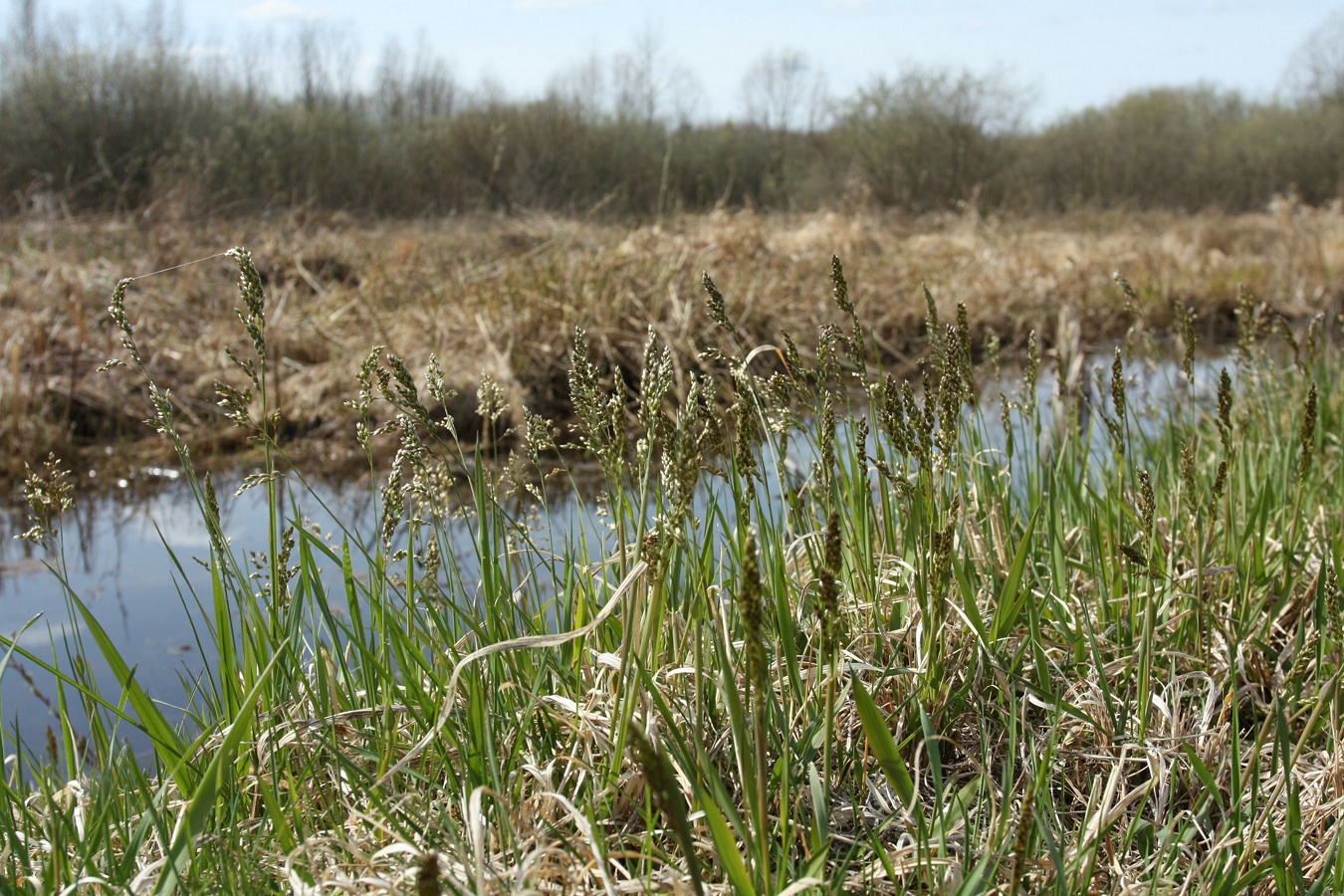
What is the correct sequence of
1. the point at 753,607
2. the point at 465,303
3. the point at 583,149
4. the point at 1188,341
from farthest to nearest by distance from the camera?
the point at 583,149
the point at 465,303
the point at 1188,341
the point at 753,607

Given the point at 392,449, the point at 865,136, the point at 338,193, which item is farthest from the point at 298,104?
the point at 392,449

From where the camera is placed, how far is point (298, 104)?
22.2 meters

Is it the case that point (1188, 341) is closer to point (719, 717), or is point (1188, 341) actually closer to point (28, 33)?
point (719, 717)

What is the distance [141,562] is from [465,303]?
2.82m

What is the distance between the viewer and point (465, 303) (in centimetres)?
654

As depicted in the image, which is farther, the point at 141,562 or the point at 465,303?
the point at 465,303

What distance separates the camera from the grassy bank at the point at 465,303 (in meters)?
5.87

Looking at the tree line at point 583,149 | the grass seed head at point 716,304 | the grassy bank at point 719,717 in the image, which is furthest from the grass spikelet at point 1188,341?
the tree line at point 583,149

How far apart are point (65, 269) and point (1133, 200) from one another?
20.9 m

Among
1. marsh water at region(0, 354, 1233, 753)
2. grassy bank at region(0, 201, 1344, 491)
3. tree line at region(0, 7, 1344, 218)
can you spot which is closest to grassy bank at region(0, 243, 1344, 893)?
marsh water at region(0, 354, 1233, 753)

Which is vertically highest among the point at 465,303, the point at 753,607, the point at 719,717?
the point at 465,303

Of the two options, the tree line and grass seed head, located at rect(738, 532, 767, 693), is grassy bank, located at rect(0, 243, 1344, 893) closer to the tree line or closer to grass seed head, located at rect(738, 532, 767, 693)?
grass seed head, located at rect(738, 532, 767, 693)

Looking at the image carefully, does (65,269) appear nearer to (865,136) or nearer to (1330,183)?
(865,136)

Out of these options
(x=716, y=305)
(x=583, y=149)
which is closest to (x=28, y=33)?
(x=583, y=149)
